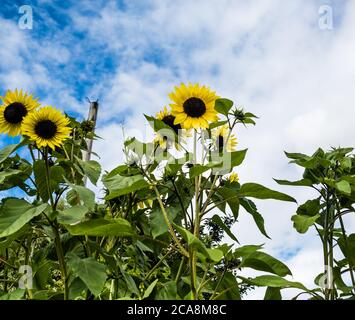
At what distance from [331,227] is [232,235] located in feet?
0.88

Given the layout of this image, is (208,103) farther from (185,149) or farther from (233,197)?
(233,197)

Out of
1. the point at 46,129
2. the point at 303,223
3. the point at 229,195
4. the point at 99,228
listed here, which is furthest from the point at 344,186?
the point at 46,129

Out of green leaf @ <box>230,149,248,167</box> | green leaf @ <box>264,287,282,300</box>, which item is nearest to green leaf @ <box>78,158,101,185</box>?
green leaf @ <box>230,149,248,167</box>

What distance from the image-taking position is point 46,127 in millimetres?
1250

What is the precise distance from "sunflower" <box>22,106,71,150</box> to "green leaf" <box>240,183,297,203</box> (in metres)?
0.48

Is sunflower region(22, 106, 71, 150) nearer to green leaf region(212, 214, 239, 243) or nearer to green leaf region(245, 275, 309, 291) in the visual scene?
green leaf region(212, 214, 239, 243)

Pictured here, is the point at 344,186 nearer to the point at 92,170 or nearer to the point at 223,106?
the point at 223,106

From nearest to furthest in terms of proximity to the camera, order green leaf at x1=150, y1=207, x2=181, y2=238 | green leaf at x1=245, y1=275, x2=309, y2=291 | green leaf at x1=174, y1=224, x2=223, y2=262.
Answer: green leaf at x1=174, y1=224, x2=223, y2=262 → green leaf at x1=245, y1=275, x2=309, y2=291 → green leaf at x1=150, y1=207, x2=181, y2=238

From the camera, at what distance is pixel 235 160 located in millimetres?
1094

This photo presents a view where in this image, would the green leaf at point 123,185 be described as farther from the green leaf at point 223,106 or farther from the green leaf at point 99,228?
the green leaf at point 223,106

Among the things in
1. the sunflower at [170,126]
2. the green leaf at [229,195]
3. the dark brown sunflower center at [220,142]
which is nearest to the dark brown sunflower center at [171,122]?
the sunflower at [170,126]

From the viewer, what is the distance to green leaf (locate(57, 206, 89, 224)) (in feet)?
3.50

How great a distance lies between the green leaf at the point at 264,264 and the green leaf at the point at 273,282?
1.0 inches

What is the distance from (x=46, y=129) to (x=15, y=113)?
14cm
